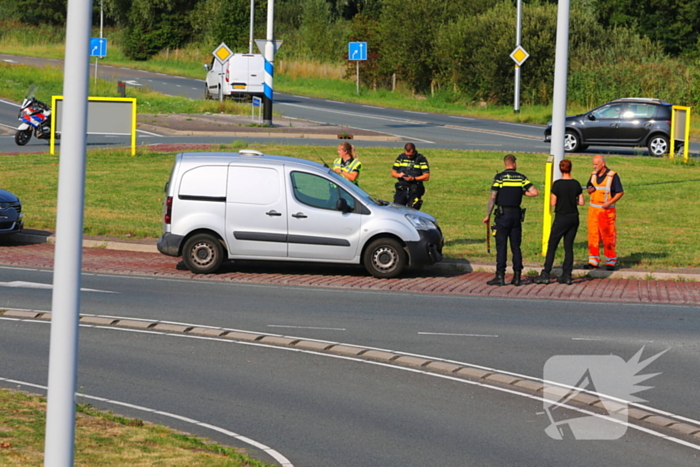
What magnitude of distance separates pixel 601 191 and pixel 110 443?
10593mm

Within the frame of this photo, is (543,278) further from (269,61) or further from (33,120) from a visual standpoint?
(269,61)

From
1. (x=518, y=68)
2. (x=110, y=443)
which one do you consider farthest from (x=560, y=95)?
(x=518, y=68)

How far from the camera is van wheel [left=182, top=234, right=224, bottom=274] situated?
15.6 meters

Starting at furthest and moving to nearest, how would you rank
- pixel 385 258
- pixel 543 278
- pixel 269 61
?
pixel 269 61
pixel 385 258
pixel 543 278

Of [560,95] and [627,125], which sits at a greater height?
[627,125]

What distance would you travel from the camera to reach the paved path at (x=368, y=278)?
48.0 feet

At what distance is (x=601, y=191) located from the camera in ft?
52.6

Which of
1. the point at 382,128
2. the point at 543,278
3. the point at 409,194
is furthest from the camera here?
the point at 382,128

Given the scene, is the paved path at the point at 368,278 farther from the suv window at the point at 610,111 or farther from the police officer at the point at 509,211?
Result: the suv window at the point at 610,111

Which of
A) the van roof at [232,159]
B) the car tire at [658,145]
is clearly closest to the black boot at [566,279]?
the van roof at [232,159]

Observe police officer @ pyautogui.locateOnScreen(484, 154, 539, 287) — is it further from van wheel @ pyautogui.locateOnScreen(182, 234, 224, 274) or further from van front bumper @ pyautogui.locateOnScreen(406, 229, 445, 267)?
van wheel @ pyautogui.locateOnScreen(182, 234, 224, 274)

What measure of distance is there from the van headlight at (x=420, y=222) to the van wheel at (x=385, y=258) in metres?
0.38

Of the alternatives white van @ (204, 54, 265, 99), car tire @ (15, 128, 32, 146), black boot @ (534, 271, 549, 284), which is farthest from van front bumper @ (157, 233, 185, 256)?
white van @ (204, 54, 265, 99)

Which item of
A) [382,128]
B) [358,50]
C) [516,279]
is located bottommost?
[516,279]
